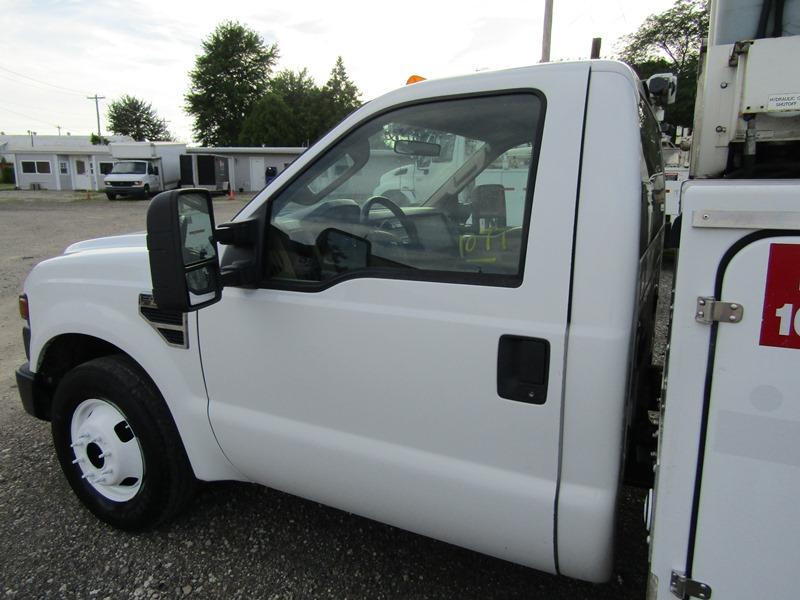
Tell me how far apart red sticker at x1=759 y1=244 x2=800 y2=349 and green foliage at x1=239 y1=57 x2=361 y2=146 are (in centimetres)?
4720

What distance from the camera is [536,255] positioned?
64.7 inches

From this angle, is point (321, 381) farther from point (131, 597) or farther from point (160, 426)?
point (131, 597)

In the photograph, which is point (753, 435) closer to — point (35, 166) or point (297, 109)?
point (35, 166)

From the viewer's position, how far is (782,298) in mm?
1203

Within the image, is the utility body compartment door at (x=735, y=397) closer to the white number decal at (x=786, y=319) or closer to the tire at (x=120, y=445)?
the white number decal at (x=786, y=319)

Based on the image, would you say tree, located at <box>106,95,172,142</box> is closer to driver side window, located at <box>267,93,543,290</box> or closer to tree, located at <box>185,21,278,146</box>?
tree, located at <box>185,21,278,146</box>

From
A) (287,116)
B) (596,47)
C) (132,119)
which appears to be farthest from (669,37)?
(132,119)

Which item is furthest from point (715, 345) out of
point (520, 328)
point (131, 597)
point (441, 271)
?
point (131, 597)

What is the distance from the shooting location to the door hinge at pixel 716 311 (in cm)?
125

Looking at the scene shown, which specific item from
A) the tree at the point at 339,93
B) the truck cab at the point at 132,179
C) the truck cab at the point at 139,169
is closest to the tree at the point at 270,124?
the tree at the point at 339,93

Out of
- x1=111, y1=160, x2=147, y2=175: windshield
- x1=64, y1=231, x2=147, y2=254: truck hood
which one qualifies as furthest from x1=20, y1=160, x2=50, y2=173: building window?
x1=64, y1=231, x2=147, y2=254: truck hood

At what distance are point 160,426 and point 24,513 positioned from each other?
1.08 meters

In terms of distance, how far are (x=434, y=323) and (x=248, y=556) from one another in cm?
153

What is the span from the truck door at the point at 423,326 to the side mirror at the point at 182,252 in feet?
0.75
